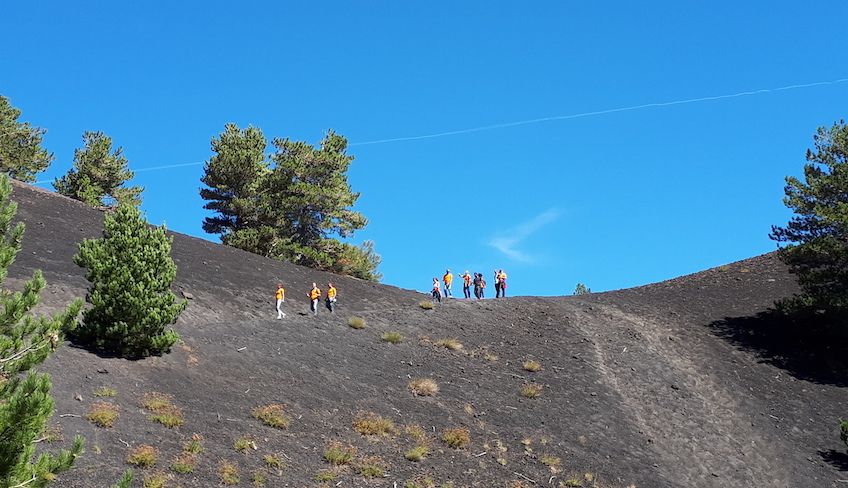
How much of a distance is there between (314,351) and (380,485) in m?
9.20

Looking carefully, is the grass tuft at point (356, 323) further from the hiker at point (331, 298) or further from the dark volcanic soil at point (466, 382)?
the hiker at point (331, 298)

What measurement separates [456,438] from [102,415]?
350 inches

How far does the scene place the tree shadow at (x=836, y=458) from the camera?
76.4 ft

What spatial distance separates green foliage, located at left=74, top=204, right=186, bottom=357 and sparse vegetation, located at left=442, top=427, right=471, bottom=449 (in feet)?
25.8

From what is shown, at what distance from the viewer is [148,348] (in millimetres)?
21844

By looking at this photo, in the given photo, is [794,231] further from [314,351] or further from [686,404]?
[314,351]

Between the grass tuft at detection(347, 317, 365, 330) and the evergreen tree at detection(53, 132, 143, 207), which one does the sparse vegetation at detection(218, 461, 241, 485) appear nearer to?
the grass tuft at detection(347, 317, 365, 330)

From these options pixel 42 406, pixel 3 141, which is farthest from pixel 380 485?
pixel 3 141

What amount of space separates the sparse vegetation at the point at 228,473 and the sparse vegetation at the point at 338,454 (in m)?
2.44

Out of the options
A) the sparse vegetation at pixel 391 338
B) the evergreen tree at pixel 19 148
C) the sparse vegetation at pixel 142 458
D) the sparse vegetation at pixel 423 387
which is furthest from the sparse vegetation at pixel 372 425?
the evergreen tree at pixel 19 148

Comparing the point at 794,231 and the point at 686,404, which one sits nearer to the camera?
the point at 686,404

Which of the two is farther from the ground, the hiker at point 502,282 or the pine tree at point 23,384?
the hiker at point 502,282

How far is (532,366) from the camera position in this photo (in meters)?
28.3

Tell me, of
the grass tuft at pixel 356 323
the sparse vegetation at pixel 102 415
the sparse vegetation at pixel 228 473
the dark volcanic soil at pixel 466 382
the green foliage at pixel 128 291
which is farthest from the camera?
the grass tuft at pixel 356 323
